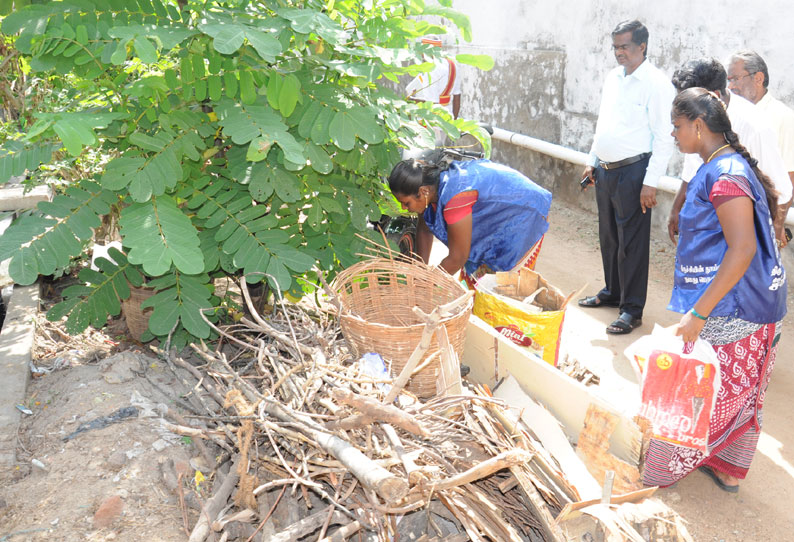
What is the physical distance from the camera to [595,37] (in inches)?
289

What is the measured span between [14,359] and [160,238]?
5.32 feet

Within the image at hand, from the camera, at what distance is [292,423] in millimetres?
2305

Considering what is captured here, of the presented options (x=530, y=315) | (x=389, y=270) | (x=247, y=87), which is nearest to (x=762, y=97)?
(x=530, y=315)

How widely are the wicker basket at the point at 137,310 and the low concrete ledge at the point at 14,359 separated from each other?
569 millimetres

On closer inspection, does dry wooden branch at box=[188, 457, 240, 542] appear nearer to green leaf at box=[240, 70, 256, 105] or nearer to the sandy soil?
the sandy soil

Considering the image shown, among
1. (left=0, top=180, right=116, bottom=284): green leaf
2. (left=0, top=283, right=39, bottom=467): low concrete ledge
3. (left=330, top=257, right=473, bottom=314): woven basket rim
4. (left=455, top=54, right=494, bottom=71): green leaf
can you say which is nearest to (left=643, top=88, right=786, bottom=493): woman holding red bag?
(left=455, top=54, right=494, bottom=71): green leaf

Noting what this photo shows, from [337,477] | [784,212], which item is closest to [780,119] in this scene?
[784,212]

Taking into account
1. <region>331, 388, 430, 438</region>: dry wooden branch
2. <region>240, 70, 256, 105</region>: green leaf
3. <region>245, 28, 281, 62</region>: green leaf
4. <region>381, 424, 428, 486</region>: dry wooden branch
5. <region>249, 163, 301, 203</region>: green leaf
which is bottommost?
<region>381, 424, 428, 486</region>: dry wooden branch

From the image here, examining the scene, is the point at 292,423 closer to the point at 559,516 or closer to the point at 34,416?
the point at 559,516

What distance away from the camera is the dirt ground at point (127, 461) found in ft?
7.87

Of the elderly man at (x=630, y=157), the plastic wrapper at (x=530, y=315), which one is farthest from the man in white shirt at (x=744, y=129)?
the plastic wrapper at (x=530, y=315)

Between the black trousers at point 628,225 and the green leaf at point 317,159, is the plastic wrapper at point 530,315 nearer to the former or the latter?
the green leaf at point 317,159

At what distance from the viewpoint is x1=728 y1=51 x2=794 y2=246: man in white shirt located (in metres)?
4.04

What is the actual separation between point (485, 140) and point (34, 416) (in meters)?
2.86
